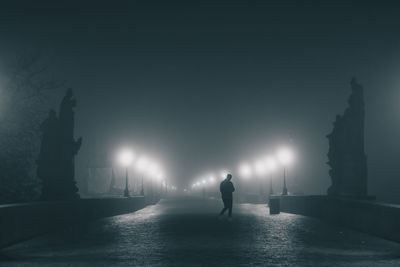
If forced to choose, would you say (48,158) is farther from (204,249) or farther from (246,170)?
(246,170)

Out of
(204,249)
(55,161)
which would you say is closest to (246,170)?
(55,161)

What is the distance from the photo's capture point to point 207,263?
32.8ft

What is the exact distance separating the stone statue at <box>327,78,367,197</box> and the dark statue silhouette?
14224 mm

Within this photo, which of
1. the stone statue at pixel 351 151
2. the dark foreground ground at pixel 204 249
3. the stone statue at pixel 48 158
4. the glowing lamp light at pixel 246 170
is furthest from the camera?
the glowing lamp light at pixel 246 170

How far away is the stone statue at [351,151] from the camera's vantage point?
1027 inches

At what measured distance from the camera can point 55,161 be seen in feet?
83.3

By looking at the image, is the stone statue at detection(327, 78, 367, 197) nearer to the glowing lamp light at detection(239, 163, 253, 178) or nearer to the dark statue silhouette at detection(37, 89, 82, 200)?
the dark statue silhouette at detection(37, 89, 82, 200)

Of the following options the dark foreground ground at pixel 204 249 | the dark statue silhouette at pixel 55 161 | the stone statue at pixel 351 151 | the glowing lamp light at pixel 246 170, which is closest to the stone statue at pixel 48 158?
the dark statue silhouette at pixel 55 161

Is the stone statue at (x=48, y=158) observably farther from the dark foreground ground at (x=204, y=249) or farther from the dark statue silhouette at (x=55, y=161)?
the dark foreground ground at (x=204, y=249)

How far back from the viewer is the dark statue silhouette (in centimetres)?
2520

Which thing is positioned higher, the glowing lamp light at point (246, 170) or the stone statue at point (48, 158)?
the glowing lamp light at point (246, 170)

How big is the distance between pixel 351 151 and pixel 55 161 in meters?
15.4

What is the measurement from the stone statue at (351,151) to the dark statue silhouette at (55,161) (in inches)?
560

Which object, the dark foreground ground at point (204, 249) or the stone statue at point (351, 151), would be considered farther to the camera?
the stone statue at point (351, 151)
